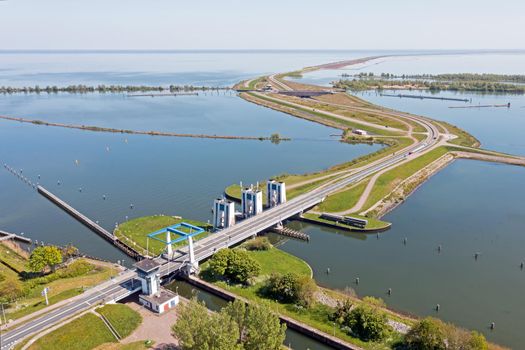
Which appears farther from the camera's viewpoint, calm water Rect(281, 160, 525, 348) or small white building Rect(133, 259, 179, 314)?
calm water Rect(281, 160, 525, 348)

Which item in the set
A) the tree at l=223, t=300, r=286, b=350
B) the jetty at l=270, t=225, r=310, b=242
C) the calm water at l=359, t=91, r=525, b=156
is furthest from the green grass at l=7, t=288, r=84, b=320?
the calm water at l=359, t=91, r=525, b=156

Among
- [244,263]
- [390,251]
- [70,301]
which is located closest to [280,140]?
[390,251]

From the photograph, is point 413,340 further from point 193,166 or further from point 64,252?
point 193,166

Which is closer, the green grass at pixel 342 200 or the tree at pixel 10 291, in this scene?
the tree at pixel 10 291

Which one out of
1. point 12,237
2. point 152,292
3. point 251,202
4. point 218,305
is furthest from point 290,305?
point 12,237

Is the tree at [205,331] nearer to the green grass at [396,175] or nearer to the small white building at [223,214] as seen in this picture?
the small white building at [223,214]

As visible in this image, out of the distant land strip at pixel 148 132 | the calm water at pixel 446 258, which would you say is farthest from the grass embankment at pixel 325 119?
the calm water at pixel 446 258

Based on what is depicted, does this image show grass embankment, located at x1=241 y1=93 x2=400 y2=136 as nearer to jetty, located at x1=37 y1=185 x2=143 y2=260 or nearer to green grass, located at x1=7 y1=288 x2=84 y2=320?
jetty, located at x1=37 y1=185 x2=143 y2=260
